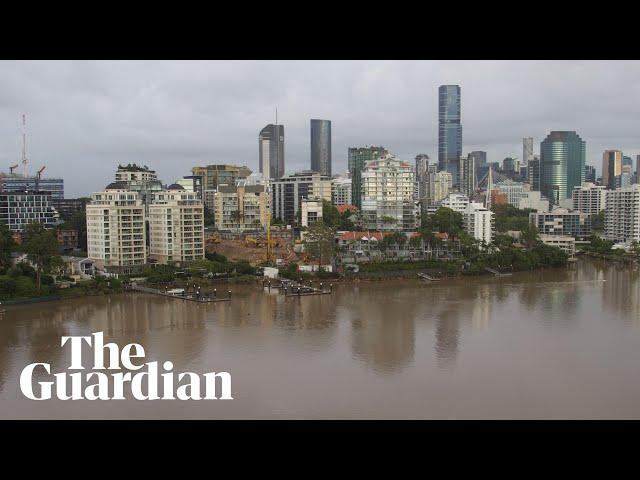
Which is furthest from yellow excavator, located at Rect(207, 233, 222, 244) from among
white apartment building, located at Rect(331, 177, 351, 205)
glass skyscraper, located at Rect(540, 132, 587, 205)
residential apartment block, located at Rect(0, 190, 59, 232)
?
glass skyscraper, located at Rect(540, 132, 587, 205)

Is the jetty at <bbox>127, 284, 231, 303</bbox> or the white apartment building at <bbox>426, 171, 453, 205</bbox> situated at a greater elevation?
the white apartment building at <bbox>426, 171, 453, 205</bbox>

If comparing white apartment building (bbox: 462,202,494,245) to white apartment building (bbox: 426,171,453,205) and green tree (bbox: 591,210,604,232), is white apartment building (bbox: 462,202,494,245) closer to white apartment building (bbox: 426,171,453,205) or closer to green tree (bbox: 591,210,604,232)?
green tree (bbox: 591,210,604,232)

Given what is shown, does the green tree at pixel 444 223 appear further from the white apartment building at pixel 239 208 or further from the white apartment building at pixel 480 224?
the white apartment building at pixel 239 208

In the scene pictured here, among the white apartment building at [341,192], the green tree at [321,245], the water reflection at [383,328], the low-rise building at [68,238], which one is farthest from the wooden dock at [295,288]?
the white apartment building at [341,192]

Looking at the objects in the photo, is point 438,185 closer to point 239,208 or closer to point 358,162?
point 358,162
